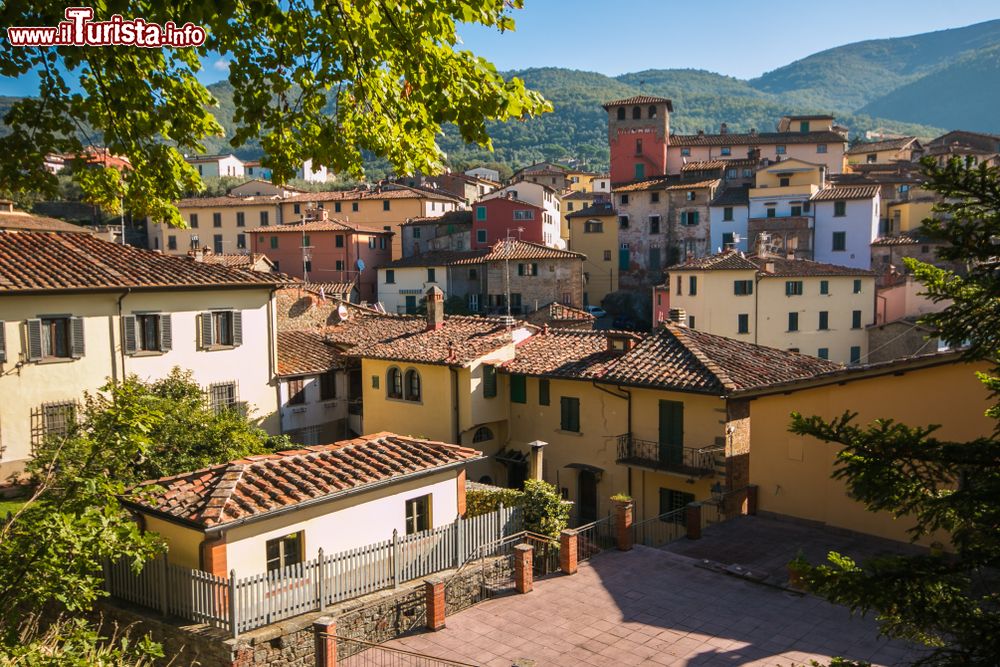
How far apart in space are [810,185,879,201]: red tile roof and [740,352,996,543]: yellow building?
41.7 meters

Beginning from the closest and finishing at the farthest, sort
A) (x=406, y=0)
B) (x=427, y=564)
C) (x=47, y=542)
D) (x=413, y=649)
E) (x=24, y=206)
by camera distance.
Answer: (x=406, y=0), (x=47, y=542), (x=413, y=649), (x=427, y=564), (x=24, y=206)

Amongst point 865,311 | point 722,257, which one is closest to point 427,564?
point 722,257

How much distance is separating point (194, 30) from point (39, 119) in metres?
1.89

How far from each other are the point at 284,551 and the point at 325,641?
Answer: 2557 millimetres

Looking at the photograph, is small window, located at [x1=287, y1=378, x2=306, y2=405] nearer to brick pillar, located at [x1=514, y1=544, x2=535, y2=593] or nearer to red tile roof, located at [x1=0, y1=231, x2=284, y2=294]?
red tile roof, located at [x1=0, y1=231, x2=284, y2=294]

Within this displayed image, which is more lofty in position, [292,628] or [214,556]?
[214,556]

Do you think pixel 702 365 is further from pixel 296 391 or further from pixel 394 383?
pixel 296 391

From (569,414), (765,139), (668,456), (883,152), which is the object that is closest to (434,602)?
(668,456)

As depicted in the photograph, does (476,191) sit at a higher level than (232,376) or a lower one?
higher

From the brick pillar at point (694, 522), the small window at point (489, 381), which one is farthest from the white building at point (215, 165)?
the brick pillar at point (694, 522)

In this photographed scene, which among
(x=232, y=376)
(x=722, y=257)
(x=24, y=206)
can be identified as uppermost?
(x=24, y=206)

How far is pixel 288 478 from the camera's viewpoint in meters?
15.7

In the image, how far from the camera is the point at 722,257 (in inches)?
1823

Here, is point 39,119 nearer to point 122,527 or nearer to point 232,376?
point 122,527
